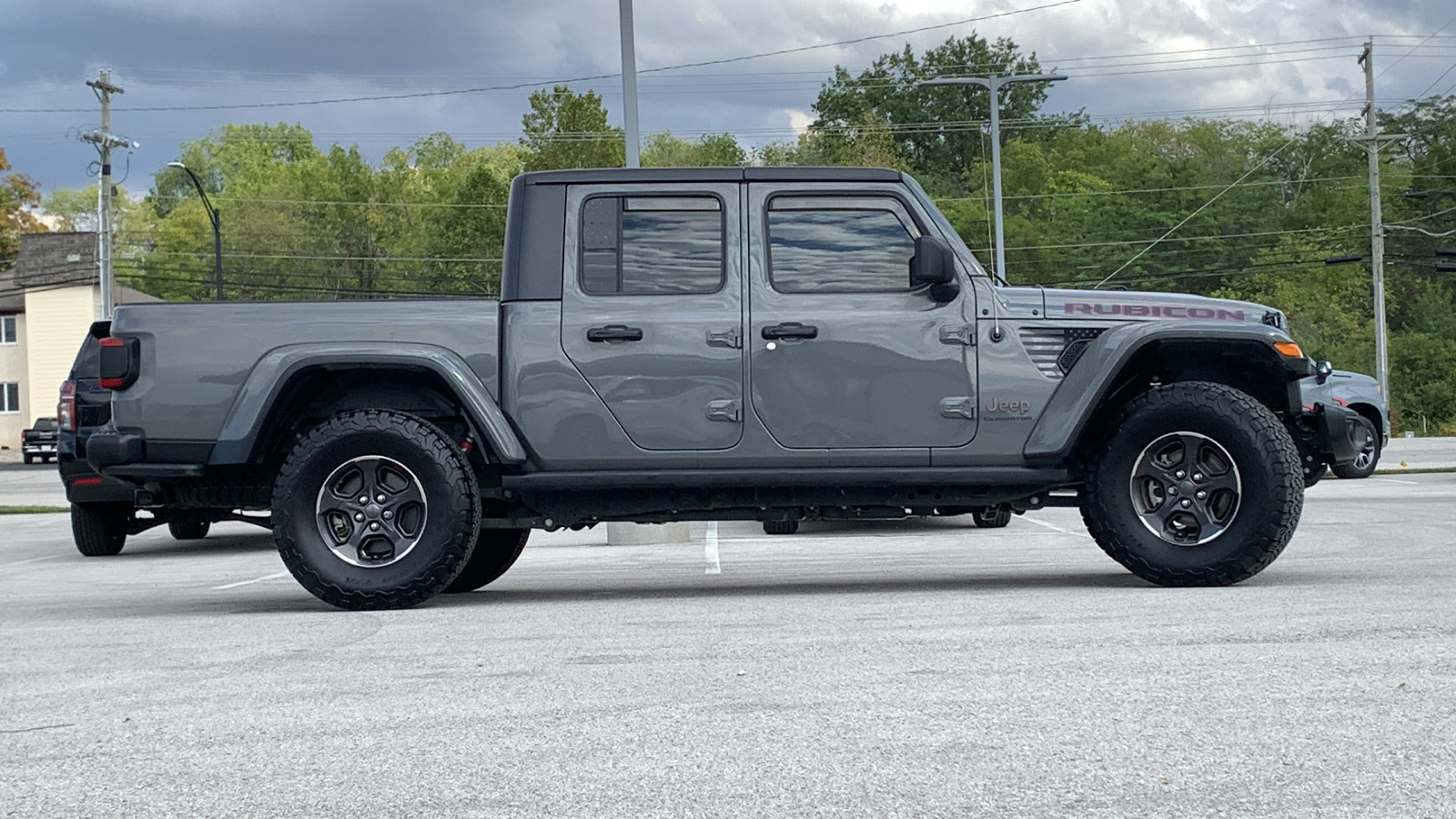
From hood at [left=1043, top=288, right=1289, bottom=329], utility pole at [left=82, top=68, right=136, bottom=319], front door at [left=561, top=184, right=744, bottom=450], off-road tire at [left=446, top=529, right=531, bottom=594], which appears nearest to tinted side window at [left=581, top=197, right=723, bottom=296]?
front door at [left=561, top=184, right=744, bottom=450]

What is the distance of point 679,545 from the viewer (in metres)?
14.5

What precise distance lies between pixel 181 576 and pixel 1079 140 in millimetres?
78965

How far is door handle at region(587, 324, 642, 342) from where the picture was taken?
8031 millimetres

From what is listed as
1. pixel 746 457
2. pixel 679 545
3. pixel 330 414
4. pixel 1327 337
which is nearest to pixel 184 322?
pixel 330 414

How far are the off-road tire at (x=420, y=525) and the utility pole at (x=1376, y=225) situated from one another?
4336cm

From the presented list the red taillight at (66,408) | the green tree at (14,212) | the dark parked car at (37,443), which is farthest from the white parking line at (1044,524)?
the green tree at (14,212)

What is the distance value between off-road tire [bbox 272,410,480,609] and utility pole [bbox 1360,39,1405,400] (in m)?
43.4

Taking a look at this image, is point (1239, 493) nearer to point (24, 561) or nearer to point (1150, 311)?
point (1150, 311)

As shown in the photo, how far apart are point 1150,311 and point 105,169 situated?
151ft

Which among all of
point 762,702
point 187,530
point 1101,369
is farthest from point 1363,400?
point 762,702

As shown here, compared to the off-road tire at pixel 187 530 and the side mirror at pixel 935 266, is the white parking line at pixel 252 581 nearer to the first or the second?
the off-road tire at pixel 187 530

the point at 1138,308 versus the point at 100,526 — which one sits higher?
the point at 1138,308

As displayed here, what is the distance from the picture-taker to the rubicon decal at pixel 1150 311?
8.08 metres

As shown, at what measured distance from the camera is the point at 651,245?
8289 mm
